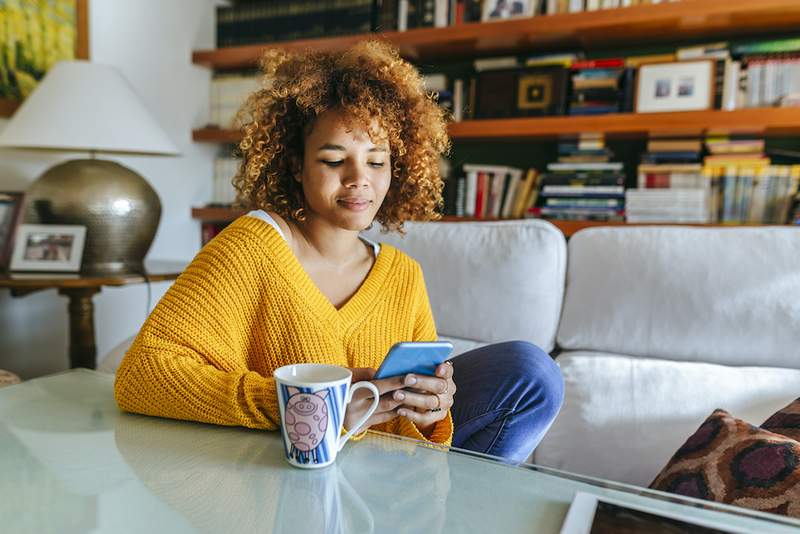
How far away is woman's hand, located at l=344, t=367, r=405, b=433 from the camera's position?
67 cm

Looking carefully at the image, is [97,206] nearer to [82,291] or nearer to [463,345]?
[82,291]

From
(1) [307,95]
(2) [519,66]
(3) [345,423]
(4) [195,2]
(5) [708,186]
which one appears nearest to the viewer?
(3) [345,423]

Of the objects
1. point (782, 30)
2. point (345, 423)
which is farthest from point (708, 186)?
point (345, 423)

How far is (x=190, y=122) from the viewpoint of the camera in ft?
8.96

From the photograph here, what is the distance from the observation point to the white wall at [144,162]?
2.11 m

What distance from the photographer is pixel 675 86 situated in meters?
2.10

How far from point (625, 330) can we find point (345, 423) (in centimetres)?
96

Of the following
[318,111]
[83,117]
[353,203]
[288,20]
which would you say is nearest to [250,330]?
[353,203]

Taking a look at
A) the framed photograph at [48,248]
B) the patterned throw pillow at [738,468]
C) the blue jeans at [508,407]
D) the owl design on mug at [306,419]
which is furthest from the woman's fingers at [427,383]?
the framed photograph at [48,248]

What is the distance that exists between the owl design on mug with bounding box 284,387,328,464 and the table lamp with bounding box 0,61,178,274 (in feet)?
4.54

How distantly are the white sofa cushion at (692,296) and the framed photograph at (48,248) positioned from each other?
132cm

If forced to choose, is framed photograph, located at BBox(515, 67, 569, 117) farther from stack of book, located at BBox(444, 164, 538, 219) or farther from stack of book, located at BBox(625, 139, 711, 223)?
stack of book, located at BBox(625, 139, 711, 223)

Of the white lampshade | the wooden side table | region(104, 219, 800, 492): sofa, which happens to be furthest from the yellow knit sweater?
the white lampshade

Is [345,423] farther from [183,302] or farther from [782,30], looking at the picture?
[782,30]
